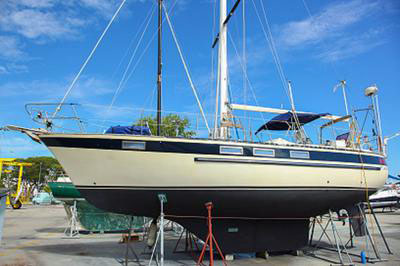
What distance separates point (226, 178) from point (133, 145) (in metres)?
2.19

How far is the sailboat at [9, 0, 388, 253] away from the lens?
592cm

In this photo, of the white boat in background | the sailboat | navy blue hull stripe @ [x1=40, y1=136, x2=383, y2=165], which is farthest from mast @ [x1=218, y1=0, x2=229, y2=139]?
the white boat in background

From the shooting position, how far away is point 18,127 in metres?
6.27

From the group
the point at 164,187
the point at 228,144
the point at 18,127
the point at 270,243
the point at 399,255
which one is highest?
the point at 18,127

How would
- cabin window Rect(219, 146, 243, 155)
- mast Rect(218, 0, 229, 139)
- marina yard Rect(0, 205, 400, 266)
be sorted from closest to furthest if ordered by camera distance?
cabin window Rect(219, 146, 243, 155), marina yard Rect(0, 205, 400, 266), mast Rect(218, 0, 229, 139)

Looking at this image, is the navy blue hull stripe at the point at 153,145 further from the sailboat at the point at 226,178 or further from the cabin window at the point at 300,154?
the cabin window at the point at 300,154

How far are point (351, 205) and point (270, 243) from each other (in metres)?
2.97

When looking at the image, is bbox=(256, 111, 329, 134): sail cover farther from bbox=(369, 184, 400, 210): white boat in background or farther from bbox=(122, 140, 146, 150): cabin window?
bbox=(369, 184, 400, 210): white boat in background

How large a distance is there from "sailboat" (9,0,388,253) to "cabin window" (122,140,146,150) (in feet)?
0.07

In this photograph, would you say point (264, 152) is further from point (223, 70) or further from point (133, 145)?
point (223, 70)

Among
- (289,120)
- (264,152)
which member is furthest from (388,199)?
(264,152)

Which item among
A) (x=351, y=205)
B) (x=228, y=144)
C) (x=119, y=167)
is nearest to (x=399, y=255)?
(x=351, y=205)

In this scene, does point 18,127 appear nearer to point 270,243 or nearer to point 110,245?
point 110,245

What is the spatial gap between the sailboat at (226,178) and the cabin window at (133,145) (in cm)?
2
